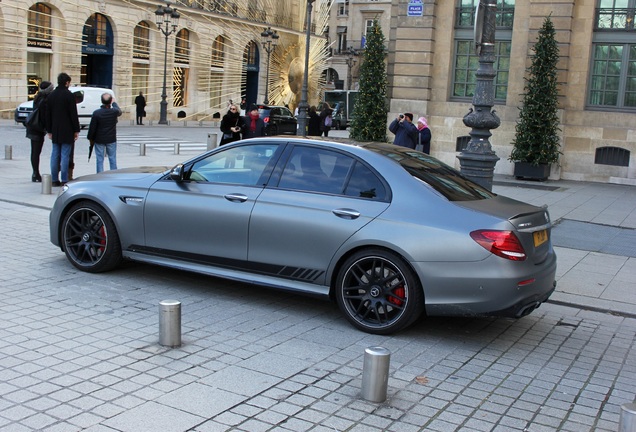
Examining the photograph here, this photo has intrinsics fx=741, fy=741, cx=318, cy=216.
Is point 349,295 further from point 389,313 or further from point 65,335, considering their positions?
point 65,335

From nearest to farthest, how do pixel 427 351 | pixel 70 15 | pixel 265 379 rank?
1. pixel 265 379
2. pixel 427 351
3. pixel 70 15

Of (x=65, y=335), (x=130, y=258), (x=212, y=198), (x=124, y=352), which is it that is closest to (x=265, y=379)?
(x=124, y=352)

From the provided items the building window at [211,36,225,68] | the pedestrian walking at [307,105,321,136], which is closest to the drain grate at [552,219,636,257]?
the pedestrian walking at [307,105,321,136]

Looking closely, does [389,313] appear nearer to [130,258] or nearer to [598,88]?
[130,258]

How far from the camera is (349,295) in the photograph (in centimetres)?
627

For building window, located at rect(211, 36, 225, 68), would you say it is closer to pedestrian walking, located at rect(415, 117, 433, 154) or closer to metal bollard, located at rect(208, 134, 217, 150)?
metal bollard, located at rect(208, 134, 217, 150)

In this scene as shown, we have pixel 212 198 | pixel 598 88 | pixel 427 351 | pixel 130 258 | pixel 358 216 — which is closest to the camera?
pixel 427 351

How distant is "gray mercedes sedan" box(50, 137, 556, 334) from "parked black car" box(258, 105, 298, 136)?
85.2 ft

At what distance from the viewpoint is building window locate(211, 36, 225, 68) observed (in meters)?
26.6

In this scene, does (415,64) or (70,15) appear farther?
(70,15)

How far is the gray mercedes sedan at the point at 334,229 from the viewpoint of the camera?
589 centimetres

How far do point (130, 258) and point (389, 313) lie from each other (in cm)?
282

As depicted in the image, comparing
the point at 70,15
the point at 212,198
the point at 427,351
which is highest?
the point at 70,15

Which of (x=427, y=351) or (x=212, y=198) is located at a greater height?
(x=212, y=198)
